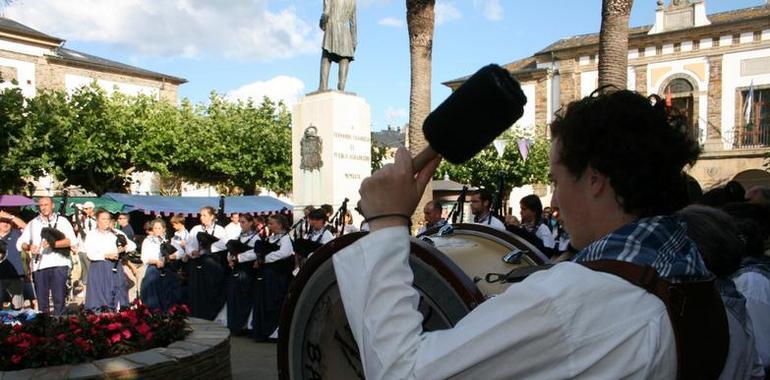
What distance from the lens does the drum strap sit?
1229 millimetres

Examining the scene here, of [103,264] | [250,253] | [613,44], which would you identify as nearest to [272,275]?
[250,253]

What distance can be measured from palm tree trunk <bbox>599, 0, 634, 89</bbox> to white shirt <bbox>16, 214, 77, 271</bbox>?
882cm

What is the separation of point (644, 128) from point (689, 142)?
5.7 inches

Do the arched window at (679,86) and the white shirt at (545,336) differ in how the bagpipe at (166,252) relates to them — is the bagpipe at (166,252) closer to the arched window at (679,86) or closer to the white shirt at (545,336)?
the white shirt at (545,336)

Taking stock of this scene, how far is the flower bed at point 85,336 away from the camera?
198 inches

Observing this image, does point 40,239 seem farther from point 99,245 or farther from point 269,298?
point 269,298

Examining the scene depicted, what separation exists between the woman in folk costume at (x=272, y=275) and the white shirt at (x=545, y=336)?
A: 8371 mm

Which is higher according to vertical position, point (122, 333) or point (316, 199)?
point (316, 199)

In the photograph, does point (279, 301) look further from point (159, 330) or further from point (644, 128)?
point (644, 128)

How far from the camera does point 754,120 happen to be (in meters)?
32.5

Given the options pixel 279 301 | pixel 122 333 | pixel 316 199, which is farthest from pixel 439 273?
pixel 316 199

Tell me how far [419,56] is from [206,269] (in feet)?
20.6

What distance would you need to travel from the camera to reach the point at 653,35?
35.3m

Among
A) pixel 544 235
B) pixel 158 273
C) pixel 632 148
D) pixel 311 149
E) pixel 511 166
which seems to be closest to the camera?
pixel 632 148
